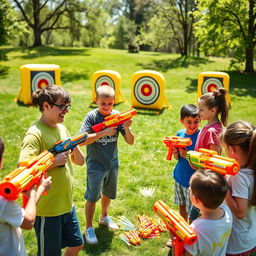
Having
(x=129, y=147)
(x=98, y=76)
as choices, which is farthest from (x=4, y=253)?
(x=98, y=76)

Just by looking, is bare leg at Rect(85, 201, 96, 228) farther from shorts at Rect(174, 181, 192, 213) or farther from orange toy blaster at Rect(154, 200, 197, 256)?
orange toy blaster at Rect(154, 200, 197, 256)

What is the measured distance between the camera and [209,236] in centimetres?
198

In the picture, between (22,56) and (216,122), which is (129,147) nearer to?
(216,122)

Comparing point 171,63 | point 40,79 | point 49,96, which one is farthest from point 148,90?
point 171,63

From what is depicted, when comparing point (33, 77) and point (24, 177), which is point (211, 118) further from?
point (33, 77)

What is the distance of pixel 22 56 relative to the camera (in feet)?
78.5

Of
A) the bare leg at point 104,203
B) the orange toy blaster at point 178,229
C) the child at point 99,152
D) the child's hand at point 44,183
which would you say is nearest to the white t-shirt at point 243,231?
the orange toy blaster at point 178,229

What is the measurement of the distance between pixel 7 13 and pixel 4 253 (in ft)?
63.1

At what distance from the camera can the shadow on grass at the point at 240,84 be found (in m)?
15.0

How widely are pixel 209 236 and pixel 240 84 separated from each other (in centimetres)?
1673

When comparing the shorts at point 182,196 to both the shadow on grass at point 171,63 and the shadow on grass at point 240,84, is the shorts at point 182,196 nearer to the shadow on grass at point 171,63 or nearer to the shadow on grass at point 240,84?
the shadow on grass at point 240,84

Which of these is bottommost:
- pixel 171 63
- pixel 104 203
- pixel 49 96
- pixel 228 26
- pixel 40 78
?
pixel 104 203

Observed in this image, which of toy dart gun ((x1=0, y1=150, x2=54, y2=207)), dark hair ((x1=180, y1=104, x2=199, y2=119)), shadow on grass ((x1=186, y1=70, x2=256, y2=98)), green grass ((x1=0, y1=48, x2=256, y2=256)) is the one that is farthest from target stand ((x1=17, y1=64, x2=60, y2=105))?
toy dart gun ((x1=0, y1=150, x2=54, y2=207))

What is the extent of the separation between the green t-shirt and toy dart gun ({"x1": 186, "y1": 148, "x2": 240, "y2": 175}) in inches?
48.0
